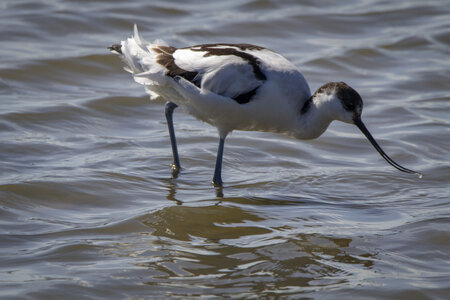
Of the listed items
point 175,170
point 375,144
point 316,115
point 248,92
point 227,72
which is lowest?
point 175,170

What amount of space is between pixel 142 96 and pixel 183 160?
201 cm

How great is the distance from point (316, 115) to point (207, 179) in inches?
50.6

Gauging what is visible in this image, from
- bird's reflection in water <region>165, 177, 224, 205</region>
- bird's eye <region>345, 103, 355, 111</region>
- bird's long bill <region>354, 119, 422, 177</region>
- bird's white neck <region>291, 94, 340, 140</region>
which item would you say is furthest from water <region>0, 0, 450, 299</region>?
bird's eye <region>345, 103, 355, 111</region>

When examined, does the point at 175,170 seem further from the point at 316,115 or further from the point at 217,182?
the point at 316,115

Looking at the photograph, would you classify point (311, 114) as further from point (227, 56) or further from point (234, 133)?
point (234, 133)

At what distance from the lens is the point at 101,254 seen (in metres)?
5.03

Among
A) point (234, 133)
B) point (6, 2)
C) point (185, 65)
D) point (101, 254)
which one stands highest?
point (6, 2)

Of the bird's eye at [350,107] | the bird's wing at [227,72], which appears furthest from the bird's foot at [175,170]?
the bird's eye at [350,107]

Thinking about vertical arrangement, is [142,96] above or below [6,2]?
below

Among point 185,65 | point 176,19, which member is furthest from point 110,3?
point 185,65

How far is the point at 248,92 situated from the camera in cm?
617

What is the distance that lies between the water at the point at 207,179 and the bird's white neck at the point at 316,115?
595mm

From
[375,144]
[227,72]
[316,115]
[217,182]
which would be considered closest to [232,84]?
[227,72]

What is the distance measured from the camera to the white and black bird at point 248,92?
618 cm
